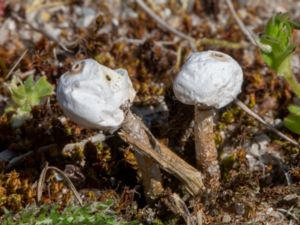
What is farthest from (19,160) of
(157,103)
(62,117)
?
(157,103)

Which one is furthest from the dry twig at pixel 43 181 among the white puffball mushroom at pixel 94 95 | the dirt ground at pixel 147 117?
the white puffball mushroom at pixel 94 95

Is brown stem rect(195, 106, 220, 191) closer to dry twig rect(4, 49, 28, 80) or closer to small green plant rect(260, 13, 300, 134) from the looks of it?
small green plant rect(260, 13, 300, 134)

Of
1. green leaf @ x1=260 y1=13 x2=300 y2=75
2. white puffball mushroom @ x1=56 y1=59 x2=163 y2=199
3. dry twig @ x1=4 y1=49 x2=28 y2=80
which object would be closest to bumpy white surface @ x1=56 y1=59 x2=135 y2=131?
white puffball mushroom @ x1=56 y1=59 x2=163 y2=199

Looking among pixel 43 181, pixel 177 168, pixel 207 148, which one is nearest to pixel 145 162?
pixel 177 168

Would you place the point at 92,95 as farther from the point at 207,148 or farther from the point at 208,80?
the point at 207,148

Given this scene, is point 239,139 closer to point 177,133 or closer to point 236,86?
point 177,133

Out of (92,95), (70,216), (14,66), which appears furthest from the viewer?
(14,66)

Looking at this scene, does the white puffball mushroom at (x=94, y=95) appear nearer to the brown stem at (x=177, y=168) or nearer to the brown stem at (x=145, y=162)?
the brown stem at (x=145, y=162)
